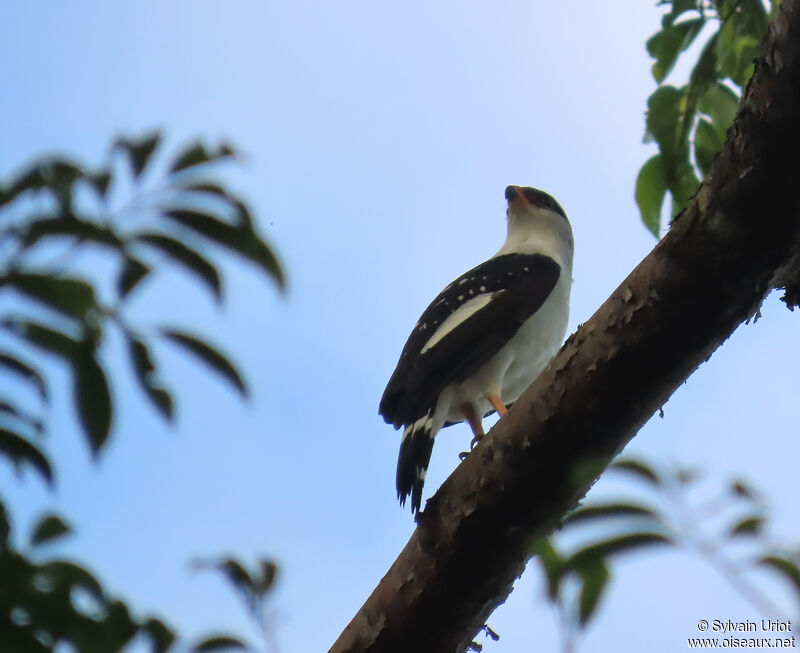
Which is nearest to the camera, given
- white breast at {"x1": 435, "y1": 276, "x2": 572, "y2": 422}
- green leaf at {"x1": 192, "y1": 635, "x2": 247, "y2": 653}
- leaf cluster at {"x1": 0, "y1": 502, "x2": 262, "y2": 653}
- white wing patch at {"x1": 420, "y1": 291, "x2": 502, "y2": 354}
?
leaf cluster at {"x1": 0, "y1": 502, "x2": 262, "y2": 653}

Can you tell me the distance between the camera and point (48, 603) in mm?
1549

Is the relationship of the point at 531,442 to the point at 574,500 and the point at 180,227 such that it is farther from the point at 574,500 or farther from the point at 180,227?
the point at 180,227

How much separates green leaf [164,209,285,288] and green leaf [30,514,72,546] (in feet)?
2.08

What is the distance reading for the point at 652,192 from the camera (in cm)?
381

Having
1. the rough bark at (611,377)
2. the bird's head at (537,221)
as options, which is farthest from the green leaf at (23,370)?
the bird's head at (537,221)

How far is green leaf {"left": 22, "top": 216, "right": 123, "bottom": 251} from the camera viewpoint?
154 cm

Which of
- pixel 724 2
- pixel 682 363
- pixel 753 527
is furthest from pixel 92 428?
pixel 724 2

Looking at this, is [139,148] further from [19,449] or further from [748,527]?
[748,527]

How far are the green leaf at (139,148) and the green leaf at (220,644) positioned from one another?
93 centimetres

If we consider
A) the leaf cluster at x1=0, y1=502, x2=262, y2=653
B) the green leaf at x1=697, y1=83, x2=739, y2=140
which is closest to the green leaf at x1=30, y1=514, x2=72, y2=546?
the leaf cluster at x1=0, y1=502, x2=262, y2=653

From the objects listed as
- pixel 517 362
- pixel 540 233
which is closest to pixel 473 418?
pixel 517 362

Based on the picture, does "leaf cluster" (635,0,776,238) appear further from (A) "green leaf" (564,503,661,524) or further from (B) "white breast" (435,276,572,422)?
(A) "green leaf" (564,503,661,524)

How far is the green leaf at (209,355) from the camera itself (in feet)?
6.24

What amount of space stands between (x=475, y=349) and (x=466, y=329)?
0.11 metres
